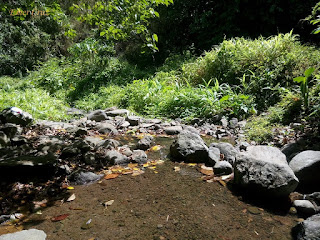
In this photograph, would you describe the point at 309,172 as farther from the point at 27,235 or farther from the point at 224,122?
the point at 27,235

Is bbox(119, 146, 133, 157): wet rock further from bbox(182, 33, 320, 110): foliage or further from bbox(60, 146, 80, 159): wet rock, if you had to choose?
bbox(182, 33, 320, 110): foliage

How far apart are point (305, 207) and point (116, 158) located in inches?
86.7

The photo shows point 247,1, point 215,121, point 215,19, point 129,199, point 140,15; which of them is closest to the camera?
point 129,199

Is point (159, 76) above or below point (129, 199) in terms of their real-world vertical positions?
above

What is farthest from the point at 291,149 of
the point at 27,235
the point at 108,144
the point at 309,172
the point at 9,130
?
the point at 9,130

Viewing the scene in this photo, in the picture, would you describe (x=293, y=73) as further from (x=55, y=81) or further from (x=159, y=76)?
(x=55, y=81)

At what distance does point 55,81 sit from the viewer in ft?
30.7

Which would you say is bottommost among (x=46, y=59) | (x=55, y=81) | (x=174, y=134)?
(x=174, y=134)

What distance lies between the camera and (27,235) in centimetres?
185

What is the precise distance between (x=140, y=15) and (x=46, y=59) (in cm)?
1201

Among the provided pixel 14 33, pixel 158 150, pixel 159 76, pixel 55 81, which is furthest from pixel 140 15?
pixel 14 33

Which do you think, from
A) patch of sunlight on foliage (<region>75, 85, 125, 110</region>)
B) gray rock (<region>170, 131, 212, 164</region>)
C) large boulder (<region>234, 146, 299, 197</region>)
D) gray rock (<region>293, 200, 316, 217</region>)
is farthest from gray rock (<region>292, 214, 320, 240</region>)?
patch of sunlight on foliage (<region>75, 85, 125, 110</region>)

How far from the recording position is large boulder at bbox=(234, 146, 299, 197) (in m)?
2.29

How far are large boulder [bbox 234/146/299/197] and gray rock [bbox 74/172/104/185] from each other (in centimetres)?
159
